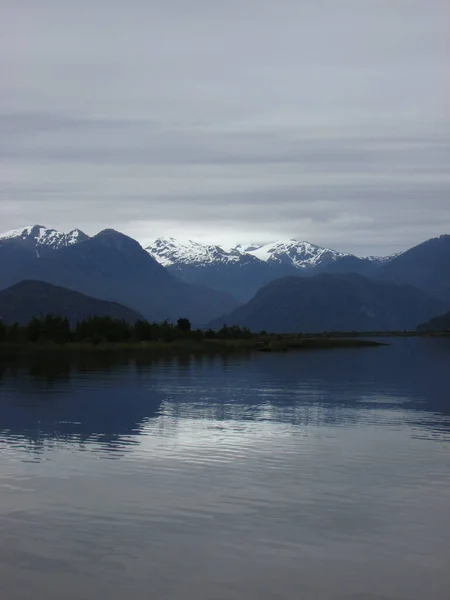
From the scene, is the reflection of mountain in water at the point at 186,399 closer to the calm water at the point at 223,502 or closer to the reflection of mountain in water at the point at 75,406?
the reflection of mountain in water at the point at 75,406

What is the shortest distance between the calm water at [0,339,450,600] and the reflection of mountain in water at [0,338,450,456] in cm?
47

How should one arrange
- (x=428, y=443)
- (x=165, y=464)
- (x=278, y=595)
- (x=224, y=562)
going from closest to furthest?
(x=278, y=595)
(x=224, y=562)
(x=165, y=464)
(x=428, y=443)

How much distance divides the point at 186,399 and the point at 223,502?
5098 cm

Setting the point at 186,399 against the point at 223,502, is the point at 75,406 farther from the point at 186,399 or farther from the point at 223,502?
the point at 223,502

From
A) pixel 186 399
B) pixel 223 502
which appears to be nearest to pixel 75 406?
pixel 186 399

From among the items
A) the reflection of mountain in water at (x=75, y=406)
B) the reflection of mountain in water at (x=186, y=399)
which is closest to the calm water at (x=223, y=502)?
the reflection of mountain in water at (x=75, y=406)

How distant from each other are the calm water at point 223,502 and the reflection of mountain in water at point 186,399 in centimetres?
47

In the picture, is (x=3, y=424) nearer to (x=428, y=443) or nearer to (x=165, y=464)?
(x=165, y=464)

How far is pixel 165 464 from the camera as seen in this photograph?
158 ft

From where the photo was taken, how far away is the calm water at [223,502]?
28703mm

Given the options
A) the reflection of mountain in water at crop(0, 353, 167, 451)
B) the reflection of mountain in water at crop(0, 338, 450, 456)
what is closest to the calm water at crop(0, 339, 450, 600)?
the reflection of mountain in water at crop(0, 353, 167, 451)

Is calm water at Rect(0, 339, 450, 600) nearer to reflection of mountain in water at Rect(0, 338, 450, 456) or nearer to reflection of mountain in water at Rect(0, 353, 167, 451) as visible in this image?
reflection of mountain in water at Rect(0, 353, 167, 451)

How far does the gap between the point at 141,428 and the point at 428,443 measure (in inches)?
819

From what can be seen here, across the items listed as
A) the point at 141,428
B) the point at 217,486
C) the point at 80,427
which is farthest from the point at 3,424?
the point at 217,486
